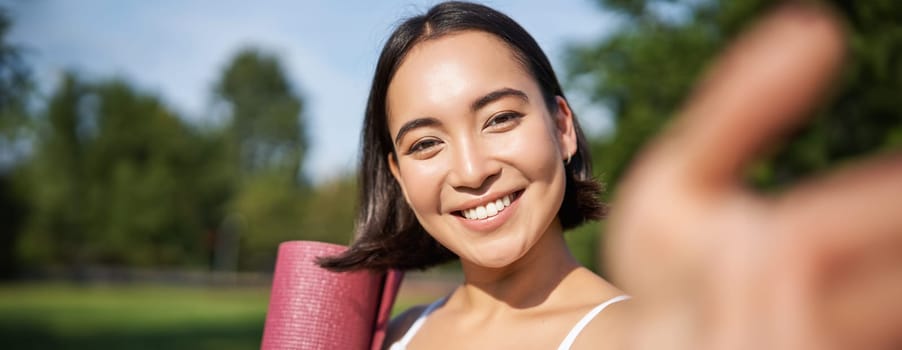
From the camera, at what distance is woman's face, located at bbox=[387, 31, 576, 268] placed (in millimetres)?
1908

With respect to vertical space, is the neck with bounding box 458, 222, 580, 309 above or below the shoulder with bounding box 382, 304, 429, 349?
above

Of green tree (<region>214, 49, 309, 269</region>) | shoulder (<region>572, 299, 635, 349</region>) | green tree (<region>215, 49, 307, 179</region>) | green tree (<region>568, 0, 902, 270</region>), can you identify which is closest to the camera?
shoulder (<region>572, 299, 635, 349</region>)

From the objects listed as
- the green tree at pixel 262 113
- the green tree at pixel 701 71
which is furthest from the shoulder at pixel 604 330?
the green tree at pixel 262 113

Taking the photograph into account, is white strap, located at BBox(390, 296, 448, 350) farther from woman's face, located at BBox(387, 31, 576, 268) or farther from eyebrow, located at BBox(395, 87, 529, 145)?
eyebrow, located at BBox(395, 87, 529, 145)

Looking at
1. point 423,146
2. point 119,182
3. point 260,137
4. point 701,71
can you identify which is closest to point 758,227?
point 423,146

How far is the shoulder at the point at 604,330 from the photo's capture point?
1783 millimetres

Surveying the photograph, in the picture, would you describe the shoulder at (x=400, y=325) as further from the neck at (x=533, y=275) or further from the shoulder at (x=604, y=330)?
the shoulder at (x=604, y=330)

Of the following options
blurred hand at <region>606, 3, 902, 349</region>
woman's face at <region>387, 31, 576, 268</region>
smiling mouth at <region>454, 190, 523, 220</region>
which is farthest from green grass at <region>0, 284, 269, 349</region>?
blurred hand at <region>606, 3, 902, 349</region>

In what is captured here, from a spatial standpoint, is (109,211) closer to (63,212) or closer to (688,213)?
(63,212)

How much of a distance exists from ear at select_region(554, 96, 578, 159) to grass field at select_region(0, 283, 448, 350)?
17.1 meters

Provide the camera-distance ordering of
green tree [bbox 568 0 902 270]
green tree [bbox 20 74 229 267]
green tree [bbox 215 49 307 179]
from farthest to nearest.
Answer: green tree [bbox 215 49 307 179]
green tree [bbox 20 74 229 267]
green tree [bbox 568 0 902 270]

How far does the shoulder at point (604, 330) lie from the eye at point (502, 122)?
1.48 feet

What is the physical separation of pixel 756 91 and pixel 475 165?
1.27 metres

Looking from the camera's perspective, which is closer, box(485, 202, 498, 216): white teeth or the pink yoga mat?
box(485, 202, 498, 216): white teeth
